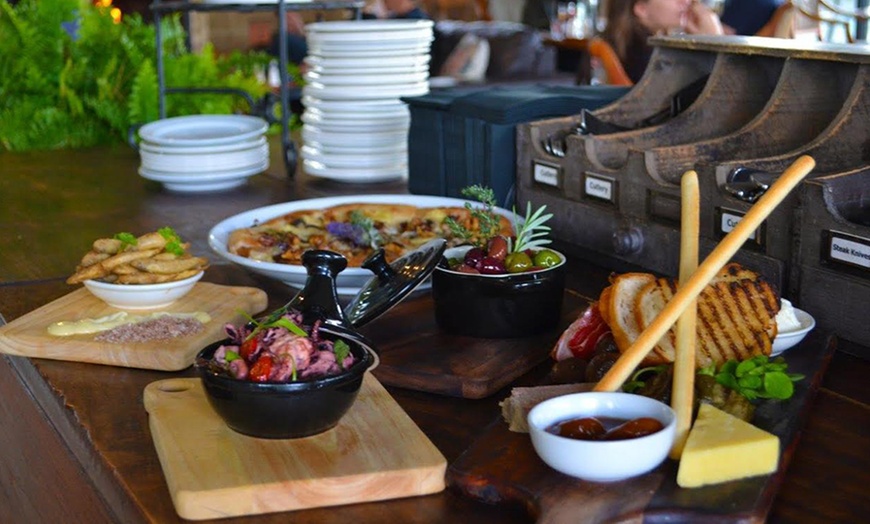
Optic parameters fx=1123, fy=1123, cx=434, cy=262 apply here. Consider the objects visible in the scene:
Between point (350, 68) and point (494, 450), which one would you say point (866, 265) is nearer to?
point (494, 450)

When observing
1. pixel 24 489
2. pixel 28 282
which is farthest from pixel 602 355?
pixel 28 282

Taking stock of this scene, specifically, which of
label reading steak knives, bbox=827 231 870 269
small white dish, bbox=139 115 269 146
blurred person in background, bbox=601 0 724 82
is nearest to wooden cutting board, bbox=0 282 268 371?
label reading steak knives, bbox=827 231 870 269

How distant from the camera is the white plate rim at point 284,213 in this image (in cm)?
166

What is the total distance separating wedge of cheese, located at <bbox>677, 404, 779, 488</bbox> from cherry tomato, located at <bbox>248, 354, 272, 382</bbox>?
398mm

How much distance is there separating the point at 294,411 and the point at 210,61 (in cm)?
339

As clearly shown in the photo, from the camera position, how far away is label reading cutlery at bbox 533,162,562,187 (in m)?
1.94

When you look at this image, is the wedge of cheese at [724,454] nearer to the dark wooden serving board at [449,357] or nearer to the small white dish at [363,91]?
the dark wooden serving board at [449,357]

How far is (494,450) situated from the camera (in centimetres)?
108

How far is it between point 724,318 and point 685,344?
0.20m

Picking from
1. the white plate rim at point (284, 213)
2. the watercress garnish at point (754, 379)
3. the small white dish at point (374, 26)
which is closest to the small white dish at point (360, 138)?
the small white dish at point (374, 26)

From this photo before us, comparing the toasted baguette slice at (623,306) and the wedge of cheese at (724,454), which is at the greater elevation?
the toasted baguette slice at (623,306)

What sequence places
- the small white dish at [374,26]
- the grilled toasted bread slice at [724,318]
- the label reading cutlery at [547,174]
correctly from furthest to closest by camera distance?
the small white dish at [374,26] → the label reading cutlery at [547,174] → the grilled toasted bread slice at [724,318]

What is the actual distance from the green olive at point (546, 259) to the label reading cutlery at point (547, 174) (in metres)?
0.50

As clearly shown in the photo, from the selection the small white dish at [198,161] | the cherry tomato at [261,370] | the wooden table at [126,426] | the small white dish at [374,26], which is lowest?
the wooden table at [126,426]
